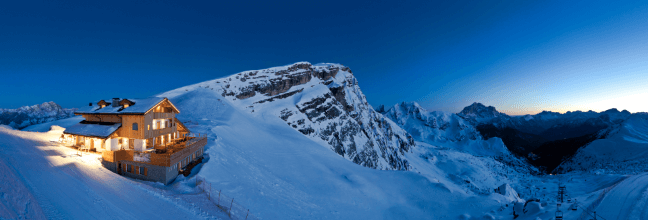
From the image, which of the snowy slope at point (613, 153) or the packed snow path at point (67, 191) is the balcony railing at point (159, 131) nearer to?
the packed snow path at point (67, 191)

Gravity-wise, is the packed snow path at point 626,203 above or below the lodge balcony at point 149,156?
below

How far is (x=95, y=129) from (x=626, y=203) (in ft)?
133

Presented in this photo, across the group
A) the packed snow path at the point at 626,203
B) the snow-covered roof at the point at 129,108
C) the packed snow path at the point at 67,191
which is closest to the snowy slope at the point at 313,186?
the packed snow path at the point at 67,191

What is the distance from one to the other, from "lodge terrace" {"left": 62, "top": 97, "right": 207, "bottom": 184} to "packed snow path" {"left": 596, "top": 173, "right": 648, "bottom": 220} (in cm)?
3125

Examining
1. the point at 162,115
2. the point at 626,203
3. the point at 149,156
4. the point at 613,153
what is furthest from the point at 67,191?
the point at 613,153

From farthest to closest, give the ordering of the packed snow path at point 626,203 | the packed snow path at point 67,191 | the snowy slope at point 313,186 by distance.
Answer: the snowy slope at point 313,186
the packed snow path at point 626,203
the packed snow path at point 67,191

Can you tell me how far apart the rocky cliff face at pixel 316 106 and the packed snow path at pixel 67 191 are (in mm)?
48172

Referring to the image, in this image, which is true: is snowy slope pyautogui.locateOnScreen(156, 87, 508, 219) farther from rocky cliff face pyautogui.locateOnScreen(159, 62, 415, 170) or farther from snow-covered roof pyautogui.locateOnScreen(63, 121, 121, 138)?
rocky cliff face pyautogui.locateOnScreen(159, 62, 415, 170)

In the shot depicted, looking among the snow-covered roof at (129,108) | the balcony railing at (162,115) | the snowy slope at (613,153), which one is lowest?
the snowy slope at (613,153)

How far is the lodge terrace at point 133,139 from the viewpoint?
51.8 ft

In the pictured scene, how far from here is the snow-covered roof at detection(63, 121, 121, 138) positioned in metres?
Result: 16.8

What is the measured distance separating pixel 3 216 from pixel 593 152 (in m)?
136

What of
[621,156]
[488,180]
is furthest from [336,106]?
[621,156]

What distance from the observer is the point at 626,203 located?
15586 millimetres
